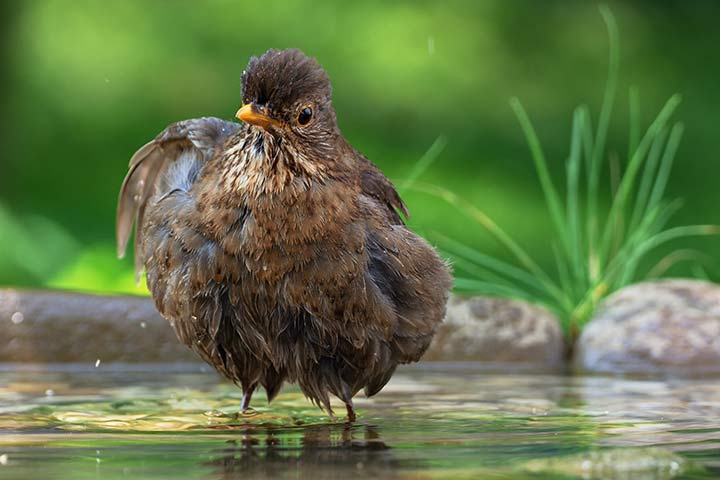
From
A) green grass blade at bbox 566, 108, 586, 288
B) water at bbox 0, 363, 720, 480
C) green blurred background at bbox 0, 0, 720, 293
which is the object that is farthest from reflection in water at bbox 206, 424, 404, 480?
green blurred background at bbox 0, 0, 720, 293

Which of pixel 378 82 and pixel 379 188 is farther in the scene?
pixel 378 82

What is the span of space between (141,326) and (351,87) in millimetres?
4889

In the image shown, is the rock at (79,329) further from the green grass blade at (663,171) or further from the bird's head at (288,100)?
the green grass blade at (663,171)

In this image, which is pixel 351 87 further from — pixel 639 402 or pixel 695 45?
pixel 639 402

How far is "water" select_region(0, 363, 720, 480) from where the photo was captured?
3256 millimetres

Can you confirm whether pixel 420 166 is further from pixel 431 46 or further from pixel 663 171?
pixel 431 46

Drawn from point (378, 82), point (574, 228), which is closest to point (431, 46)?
point (378, 82)

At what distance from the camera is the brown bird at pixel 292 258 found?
4.25 m

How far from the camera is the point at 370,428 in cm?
421

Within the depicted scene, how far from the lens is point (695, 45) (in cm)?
1132

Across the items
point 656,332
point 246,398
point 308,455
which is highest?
point 656,332

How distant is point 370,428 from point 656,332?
246cm

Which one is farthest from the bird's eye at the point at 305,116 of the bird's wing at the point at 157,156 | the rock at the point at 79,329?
the rock at the point at 79,329

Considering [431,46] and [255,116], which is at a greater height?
[431,46]
